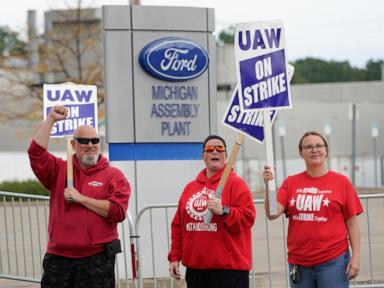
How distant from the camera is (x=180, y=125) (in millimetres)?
11602

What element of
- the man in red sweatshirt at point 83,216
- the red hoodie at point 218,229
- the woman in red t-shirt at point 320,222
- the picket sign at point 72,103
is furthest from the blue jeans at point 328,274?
the picket sign at point 72,103

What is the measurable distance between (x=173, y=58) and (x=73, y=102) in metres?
2.82

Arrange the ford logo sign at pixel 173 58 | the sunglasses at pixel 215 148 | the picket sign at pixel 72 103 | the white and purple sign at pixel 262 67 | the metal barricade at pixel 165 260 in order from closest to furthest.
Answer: the sunglasses at pixel 215 148 < the white and purple sign at pixel 262 67 < the picket sign at pixel 72 103 < the metal barricade at pixel 165 260 < the ford logo sign at pixel 173 58

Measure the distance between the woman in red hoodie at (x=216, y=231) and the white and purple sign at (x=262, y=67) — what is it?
50cm

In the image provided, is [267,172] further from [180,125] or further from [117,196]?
[180,125]

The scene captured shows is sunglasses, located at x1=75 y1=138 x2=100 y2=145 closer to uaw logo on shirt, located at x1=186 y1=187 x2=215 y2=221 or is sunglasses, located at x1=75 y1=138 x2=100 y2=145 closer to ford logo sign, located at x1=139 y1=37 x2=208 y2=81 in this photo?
uaw logo on shirt, located at x1=186 y1=187 x2=215 y2=221

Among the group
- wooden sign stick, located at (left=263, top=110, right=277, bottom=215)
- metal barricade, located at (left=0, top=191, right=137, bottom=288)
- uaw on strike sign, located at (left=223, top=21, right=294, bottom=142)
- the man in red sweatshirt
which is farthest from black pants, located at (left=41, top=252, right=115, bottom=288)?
metal barricade, located at (left=0, top=191, right=137, bottom=288)

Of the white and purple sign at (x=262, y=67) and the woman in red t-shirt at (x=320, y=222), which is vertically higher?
the white and purple sign at (x=262, y=67)

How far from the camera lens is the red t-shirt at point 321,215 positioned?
7336mm

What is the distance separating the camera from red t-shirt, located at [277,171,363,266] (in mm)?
7336

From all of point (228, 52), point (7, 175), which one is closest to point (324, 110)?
point (228, 52)

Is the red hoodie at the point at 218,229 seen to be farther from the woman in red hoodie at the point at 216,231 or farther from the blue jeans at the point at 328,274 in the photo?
the blue jeans at the point at 328,274

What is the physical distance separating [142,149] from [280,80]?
4.08 meters

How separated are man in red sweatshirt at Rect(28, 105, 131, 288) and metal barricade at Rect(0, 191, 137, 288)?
2.98 metres
